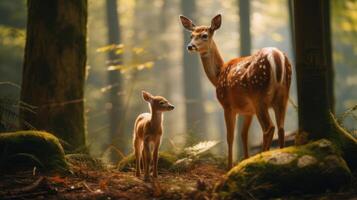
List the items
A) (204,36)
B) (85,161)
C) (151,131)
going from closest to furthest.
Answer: (151,131) → (85,161) → (204,36)

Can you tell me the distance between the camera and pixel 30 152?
21.3 feet

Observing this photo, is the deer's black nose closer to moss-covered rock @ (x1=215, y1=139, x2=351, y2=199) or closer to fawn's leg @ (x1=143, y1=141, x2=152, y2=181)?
fawn's leg @ (x1=143, y1=141, x2=152, y2=181)

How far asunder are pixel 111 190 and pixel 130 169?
238 cm

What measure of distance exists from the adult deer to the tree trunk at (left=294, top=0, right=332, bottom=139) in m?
0.59

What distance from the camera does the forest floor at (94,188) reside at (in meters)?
5.27

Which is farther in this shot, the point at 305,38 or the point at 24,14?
the point at 24,14

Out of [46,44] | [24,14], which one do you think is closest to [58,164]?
[46,44]

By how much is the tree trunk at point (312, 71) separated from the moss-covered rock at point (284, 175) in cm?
52

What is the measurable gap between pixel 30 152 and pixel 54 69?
2.06m

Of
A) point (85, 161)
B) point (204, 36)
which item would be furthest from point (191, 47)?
point (85, 161)

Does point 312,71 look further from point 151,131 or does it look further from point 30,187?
point 30,187

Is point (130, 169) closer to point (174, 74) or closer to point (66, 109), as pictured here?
point (66, 109)

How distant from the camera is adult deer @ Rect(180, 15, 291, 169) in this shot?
656 centimetres

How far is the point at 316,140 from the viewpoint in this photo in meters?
5.92
